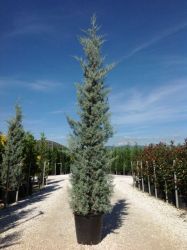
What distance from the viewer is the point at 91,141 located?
917 cm

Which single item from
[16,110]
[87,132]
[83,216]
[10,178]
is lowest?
[83,216]

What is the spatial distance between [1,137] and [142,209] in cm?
856

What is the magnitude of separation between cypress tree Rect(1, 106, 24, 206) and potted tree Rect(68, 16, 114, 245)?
8328 millimetres

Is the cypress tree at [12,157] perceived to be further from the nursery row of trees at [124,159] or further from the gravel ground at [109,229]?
the nursery row of trees at [124,159]

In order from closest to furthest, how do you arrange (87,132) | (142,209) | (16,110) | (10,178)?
(87,132) → (142,209) → (10,178) → (16,110)

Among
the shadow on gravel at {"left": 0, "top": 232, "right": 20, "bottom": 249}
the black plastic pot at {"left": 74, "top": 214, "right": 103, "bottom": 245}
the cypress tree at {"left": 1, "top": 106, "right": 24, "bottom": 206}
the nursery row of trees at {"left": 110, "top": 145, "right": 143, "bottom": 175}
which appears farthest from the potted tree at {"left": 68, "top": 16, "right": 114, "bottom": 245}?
the nursery row of trees at {"left": 110, "top": 145, "right": 143, "bottom": 175}

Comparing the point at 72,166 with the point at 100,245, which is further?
the point at 72,166

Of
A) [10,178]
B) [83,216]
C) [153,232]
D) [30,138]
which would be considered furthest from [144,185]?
[83,216]

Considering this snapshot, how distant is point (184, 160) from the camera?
561 inches

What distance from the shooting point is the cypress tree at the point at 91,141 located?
351 inches

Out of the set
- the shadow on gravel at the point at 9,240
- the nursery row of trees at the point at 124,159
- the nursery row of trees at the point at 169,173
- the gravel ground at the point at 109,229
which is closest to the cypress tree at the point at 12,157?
the gravel ground at the point at 109,229

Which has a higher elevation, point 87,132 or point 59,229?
point 87,132

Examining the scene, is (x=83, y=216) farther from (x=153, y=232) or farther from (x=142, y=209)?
(x=142, y=209)

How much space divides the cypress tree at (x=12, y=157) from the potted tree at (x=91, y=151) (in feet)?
27.3
